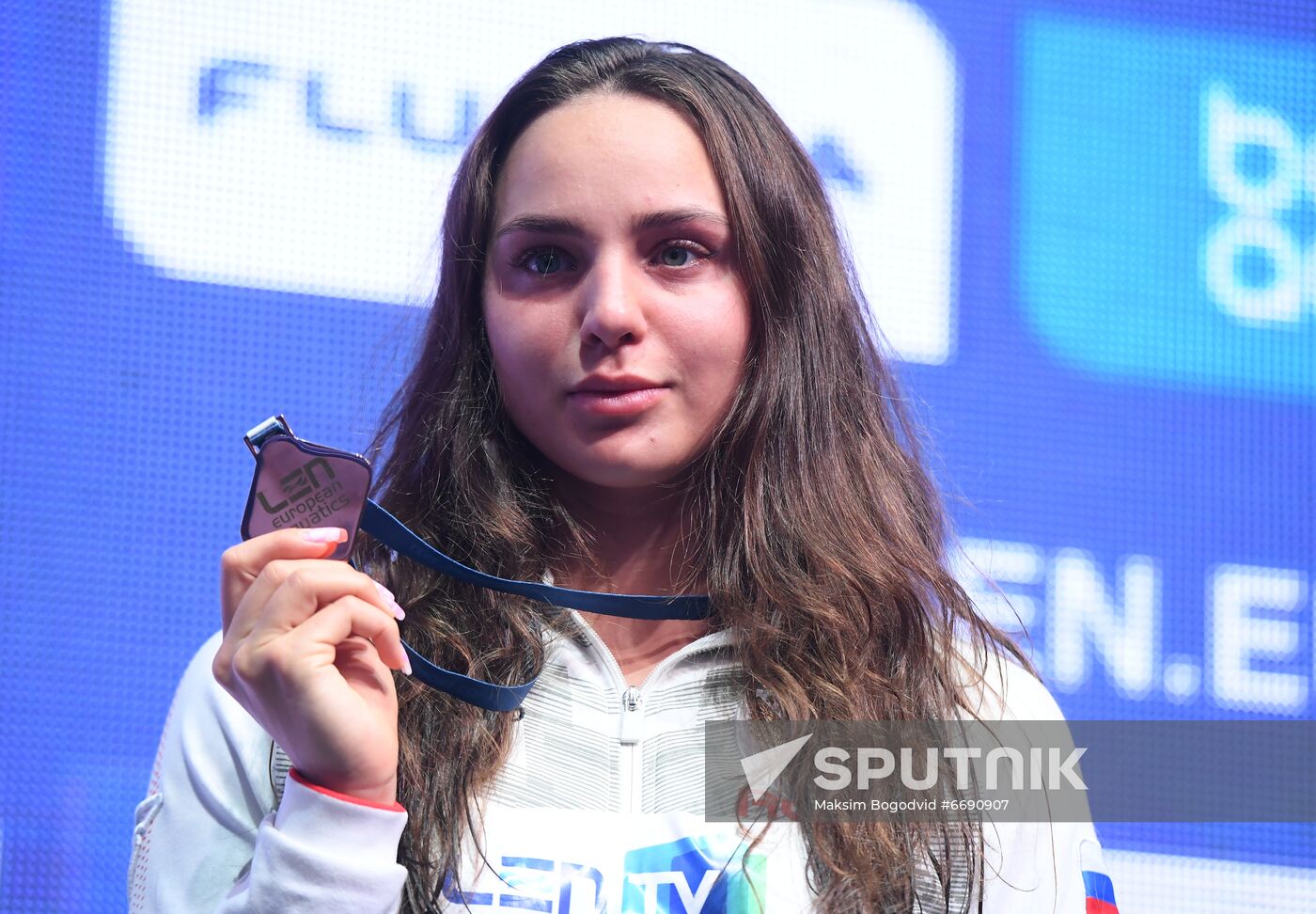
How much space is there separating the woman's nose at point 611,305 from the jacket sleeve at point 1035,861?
1.31 feet

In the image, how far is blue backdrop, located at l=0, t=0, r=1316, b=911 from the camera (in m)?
1.63

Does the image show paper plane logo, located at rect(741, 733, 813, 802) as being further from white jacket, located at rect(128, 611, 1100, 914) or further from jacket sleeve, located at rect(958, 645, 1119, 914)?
jacket sleeve, located at rect(958, 645, 1119, 914)

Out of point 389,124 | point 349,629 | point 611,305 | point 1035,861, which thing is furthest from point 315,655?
point 389,124

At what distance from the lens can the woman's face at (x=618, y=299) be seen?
3.73 feet

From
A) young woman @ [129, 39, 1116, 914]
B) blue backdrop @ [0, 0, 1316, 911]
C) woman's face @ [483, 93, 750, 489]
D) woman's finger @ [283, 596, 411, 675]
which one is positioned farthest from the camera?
blue backdrop @ [0, 0, 1316, 911]

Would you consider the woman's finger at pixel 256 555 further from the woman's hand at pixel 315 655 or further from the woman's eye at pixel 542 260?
the woman's eye at pixel 542 260

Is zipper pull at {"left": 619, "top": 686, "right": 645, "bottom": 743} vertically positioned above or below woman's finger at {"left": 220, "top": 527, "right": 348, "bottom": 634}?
below

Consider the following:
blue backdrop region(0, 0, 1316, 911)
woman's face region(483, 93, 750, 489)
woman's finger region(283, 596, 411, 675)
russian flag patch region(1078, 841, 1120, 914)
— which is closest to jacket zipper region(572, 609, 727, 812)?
woman's face region(483, 93, 750, 489)

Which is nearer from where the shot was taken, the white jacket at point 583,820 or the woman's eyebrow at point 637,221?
the white jacket at point 583,820

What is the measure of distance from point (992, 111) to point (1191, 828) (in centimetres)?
95

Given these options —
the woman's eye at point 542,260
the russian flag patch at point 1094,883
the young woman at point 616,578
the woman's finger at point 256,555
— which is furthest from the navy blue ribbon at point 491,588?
the russian flag patch at point 1094,883

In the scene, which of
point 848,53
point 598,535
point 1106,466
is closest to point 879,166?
point 848,53

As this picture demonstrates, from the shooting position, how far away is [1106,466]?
194 centimetres

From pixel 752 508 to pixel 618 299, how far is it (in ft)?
0.68
